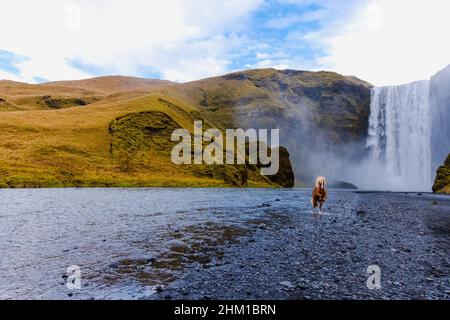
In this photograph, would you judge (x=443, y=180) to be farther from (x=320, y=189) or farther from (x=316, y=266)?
(x=316, y=266)

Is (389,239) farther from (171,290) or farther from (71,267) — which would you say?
(71,267)

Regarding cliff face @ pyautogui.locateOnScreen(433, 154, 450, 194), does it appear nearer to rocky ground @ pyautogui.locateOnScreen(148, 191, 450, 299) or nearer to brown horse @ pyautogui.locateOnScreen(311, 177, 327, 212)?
brown horse @ pyautogui.locateOnScreen(311, 177, 327, 212)

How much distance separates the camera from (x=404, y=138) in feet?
447

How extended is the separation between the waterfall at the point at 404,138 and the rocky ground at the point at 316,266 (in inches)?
5097

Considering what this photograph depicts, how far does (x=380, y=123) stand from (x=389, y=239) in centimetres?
14989

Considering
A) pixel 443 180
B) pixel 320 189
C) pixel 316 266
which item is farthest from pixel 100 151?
pixel 443 180

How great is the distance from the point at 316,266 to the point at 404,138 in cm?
14412

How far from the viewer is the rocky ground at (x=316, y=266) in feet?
29.4

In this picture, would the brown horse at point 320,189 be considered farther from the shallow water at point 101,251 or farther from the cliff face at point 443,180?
the cliff face at point 443,180

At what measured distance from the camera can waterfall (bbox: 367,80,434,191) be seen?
13138cm

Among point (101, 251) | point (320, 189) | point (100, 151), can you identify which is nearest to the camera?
point (101, 251)

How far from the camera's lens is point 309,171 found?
197 meters

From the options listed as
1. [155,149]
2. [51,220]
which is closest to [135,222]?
[51,220]

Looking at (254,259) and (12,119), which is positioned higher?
(12,119)
